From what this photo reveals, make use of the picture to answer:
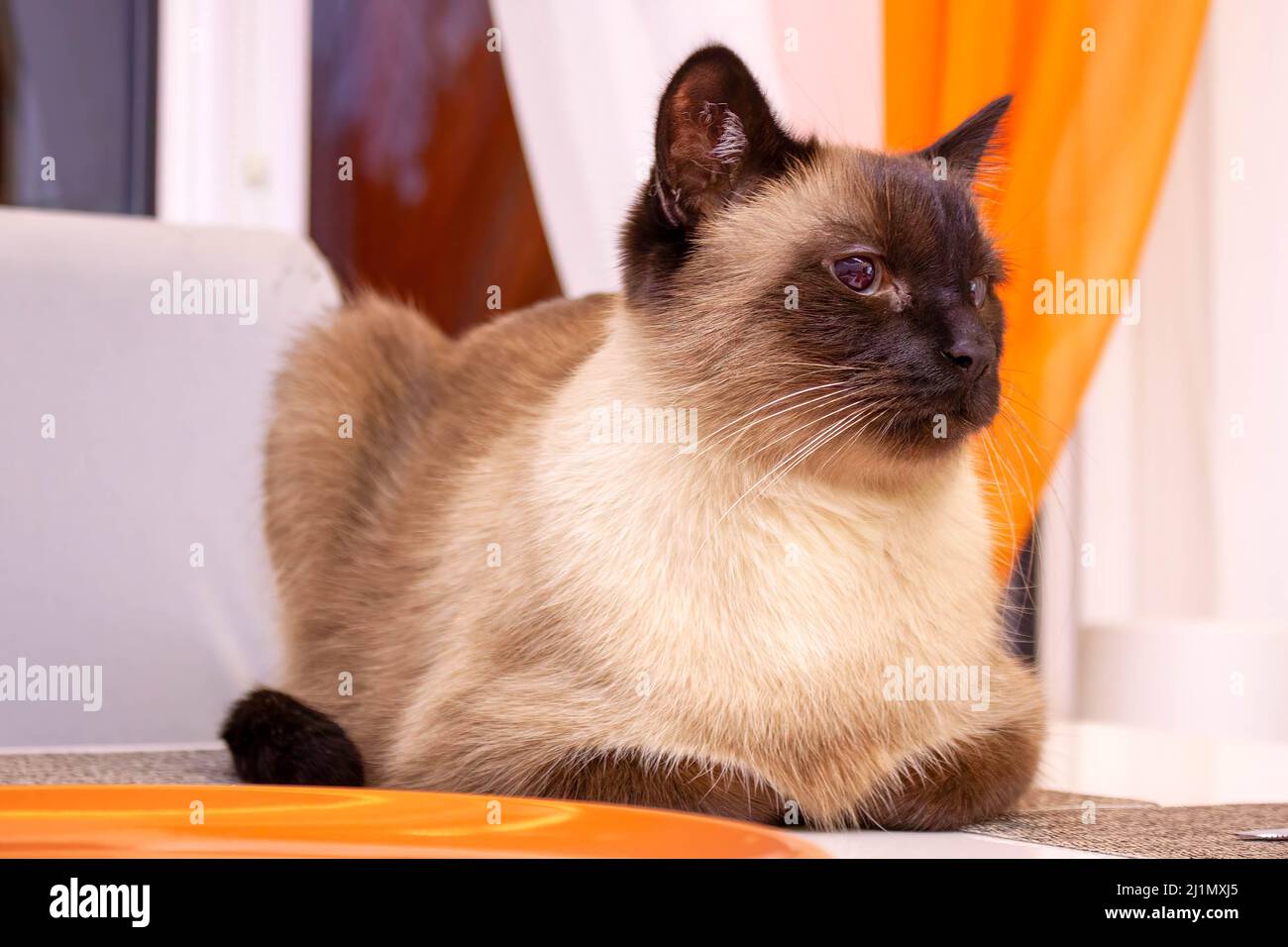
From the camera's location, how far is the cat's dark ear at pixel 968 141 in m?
1.44

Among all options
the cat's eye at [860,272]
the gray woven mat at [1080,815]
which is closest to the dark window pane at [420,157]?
the gray woven mat at [1080,815]

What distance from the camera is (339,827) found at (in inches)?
34.9

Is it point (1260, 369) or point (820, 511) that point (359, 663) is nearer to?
point (820, 511)

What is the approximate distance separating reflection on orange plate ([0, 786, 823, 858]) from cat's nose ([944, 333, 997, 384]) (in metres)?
0.51

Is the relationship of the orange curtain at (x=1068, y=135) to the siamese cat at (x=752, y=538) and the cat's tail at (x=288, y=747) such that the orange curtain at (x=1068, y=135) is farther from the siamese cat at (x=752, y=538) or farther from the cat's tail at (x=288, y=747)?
the cat's tail at (x=288, y=747)

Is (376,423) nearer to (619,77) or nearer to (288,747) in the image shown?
(288,747)

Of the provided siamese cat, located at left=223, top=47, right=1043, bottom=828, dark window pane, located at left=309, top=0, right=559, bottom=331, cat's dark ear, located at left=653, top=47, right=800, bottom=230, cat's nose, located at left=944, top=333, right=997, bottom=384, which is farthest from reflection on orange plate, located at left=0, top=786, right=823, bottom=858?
dark window pane, located at left=309, top=0, right=559, bottom=331

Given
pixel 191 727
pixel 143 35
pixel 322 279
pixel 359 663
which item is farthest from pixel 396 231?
pixel 359 663

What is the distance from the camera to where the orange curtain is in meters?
2.25

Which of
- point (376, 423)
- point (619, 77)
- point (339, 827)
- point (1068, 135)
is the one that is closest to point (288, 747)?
point (339, 827)

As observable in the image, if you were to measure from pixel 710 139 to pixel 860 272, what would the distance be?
8.2 inches

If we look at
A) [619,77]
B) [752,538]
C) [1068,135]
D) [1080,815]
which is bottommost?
[1080,815]

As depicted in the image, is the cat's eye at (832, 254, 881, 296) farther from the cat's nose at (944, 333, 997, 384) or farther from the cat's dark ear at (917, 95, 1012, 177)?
the cat's dark ear at (917, 95, 1012, 177)

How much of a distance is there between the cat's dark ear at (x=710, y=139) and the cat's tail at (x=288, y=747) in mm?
644
